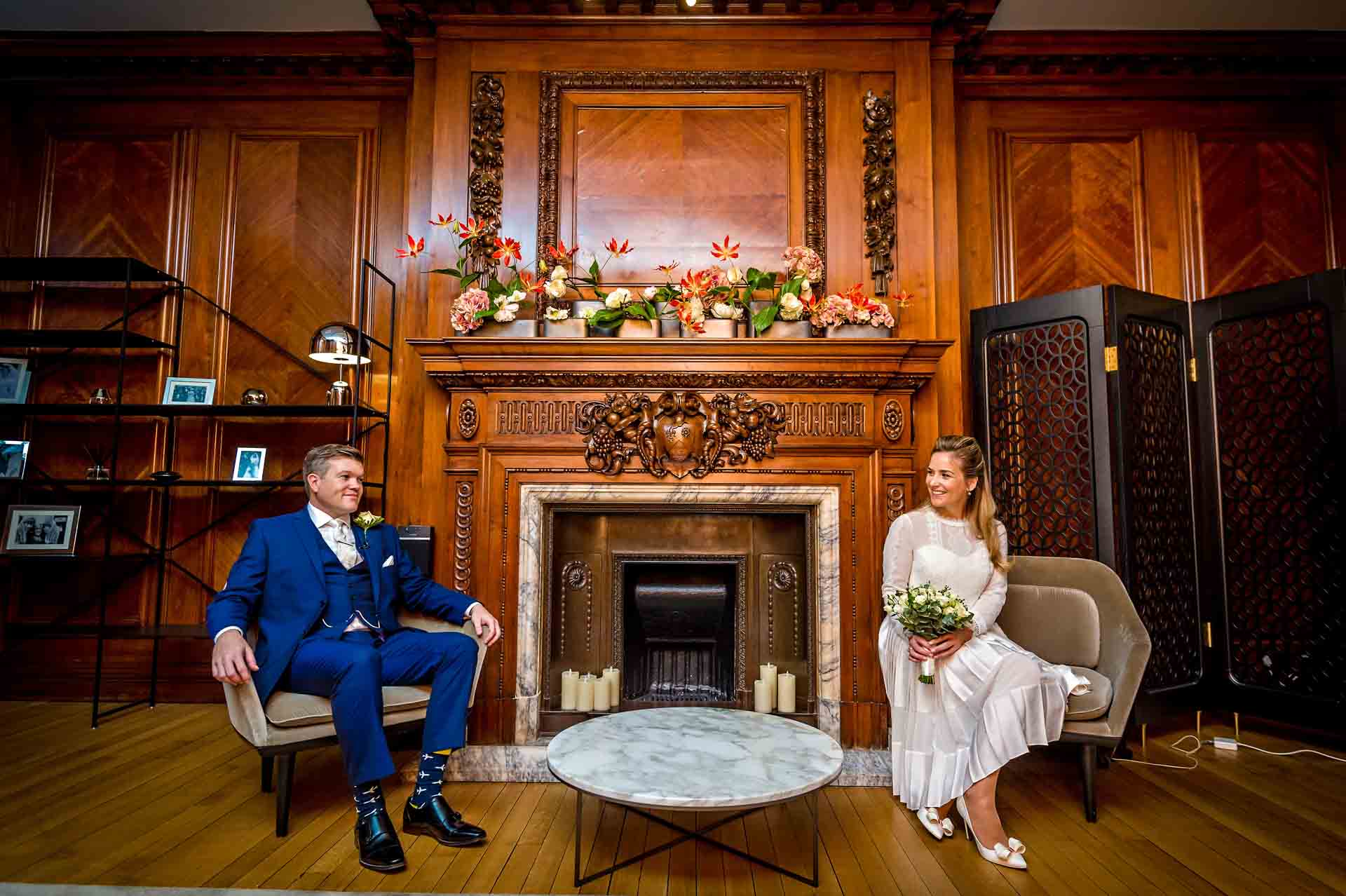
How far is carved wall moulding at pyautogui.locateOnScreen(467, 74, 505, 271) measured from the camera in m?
3.46

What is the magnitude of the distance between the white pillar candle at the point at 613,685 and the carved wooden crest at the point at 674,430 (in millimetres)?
966

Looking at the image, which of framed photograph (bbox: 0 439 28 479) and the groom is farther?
framed photograph (bbox: 0 439 28 479)

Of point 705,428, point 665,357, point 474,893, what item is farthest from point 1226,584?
point 474,893

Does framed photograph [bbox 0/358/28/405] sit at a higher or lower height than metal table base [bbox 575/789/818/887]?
higher

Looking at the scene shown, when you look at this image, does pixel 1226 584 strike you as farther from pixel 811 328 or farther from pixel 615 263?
pixel 615 263

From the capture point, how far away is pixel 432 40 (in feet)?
12.1

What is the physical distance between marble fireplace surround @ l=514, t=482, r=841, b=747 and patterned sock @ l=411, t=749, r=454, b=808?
2.42 feet

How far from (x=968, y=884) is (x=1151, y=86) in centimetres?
445

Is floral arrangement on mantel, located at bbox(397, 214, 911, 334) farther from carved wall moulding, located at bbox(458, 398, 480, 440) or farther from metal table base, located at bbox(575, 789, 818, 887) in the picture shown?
metal table base, located at bbox(575, 789, 818, 887)

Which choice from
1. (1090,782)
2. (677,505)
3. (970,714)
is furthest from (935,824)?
(677,505)

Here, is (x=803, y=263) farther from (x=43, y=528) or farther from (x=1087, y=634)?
(x=43, y=528)

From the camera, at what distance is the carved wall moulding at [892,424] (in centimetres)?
322

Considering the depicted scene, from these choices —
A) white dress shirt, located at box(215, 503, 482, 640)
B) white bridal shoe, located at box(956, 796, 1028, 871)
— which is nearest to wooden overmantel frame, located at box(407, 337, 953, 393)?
→ white dress shirt, located at box(215, 503, 482, 640)

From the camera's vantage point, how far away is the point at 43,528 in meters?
3.81
